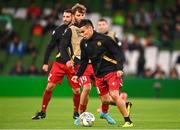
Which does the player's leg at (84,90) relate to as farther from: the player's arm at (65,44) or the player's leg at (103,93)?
the player's arm at (65,44)

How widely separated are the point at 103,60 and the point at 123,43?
19518 millimetres

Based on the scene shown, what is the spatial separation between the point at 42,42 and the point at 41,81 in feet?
18.3

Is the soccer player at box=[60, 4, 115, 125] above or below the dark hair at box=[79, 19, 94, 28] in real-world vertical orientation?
below

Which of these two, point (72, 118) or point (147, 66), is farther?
point (147, 66)

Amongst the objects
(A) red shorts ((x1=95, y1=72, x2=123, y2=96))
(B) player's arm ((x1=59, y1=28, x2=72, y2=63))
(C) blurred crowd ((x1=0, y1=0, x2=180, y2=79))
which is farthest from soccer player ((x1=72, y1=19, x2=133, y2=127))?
(C) blurred crowd ((x1=0, y1=0, x2=180, y2=79))

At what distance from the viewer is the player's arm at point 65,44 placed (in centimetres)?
1797

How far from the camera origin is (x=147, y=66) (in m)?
35.0

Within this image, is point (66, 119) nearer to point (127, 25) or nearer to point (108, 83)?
point (108, 83)

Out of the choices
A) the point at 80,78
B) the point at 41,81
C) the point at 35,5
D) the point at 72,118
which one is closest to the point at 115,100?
the point at 80,78

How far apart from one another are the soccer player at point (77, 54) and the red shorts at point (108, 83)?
0.64 metres

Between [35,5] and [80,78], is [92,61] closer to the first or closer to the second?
[80,78]

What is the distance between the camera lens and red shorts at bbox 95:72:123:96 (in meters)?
16.2

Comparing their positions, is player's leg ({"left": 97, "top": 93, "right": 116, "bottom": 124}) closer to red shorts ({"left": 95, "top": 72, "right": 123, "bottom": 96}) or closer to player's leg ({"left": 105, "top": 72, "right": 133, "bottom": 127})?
red shorts ({"left": 95, "top": 72, "right": 123, "bottom": 96})

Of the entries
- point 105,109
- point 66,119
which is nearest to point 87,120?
point 105,109
